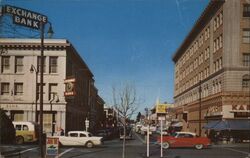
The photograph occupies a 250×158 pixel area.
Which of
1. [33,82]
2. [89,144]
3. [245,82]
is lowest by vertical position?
[89,144]

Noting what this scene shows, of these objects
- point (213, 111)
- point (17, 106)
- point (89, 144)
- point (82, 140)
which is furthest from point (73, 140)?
point (17, 106)

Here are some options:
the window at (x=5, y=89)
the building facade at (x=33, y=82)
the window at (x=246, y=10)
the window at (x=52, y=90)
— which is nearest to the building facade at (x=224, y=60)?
the window at (x=246, y=10)

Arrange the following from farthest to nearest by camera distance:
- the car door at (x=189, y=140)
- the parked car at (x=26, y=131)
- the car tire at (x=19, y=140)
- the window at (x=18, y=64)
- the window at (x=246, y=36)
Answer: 1. the window at (x=18, y=64)
2. the window at (x=246, y=36)
3. the parked car at (x=26, y=131)
4. the car tire at (x=19, y=140)
5. the car door at (x=189, y=140)

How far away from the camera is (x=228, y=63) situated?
53875 mm

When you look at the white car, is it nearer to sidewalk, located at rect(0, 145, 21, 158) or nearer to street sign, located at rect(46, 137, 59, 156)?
sidewalk, located at rect(0, 145, 21, 158)

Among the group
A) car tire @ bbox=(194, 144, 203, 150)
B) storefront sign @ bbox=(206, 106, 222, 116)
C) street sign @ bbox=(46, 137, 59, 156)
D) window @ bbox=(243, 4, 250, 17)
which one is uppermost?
window @ bbox=(243, 4, 250, 17)

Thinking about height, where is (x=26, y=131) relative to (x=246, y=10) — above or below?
below

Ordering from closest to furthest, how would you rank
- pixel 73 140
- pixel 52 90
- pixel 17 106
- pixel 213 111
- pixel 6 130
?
pixel 6 130 < pixel 73 140 < pixel 213 111 < pixel 17 106 < pixel 52 90

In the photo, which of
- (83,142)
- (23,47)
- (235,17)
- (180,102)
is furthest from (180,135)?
(180,102)

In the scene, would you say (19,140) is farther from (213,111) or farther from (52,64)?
(213,111)

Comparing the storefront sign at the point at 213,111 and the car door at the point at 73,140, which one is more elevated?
the storefront sign at the point at 213,111

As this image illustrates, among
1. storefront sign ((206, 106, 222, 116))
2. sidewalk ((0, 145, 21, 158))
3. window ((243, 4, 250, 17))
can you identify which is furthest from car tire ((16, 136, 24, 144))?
window ((243, 4, 250, 17))

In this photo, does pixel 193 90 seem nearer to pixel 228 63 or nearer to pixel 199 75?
pixel 199 75

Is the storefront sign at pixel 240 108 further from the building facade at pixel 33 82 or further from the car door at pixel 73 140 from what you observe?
the building facade at pixel 33 82
